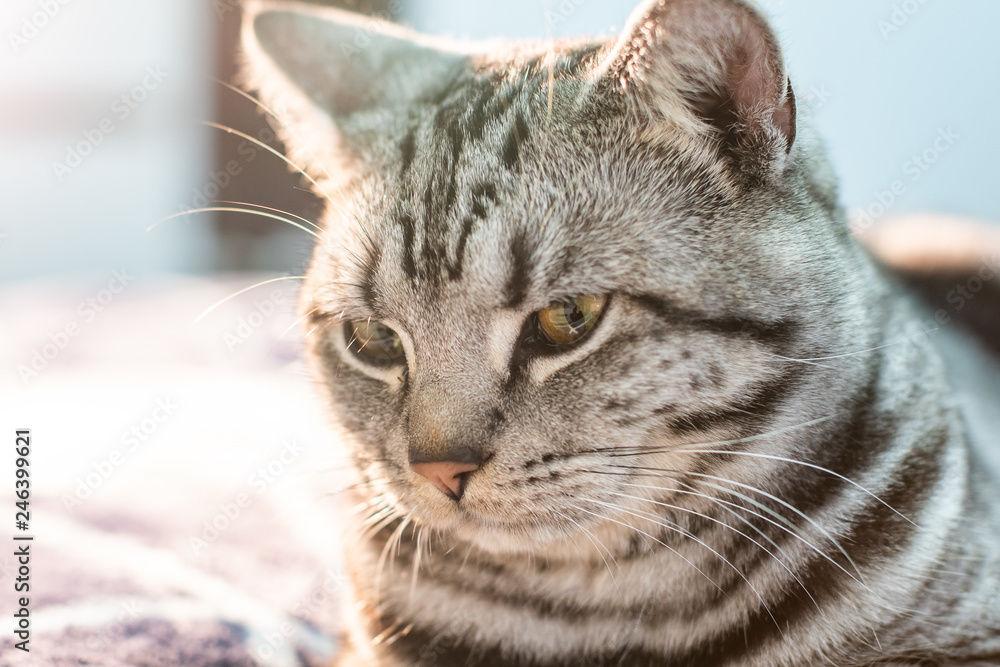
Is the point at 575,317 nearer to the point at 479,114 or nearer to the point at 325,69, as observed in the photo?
the point at 479,114

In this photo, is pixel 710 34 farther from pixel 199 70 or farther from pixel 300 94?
pixel 199 70

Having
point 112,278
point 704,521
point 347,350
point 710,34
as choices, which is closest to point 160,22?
point 112,278

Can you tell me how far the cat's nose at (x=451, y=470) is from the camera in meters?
0.74

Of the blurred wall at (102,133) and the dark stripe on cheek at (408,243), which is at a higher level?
the blurred wall at (102,133)

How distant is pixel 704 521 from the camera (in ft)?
2.70

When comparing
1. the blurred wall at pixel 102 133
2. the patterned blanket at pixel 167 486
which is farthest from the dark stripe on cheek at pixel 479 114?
the blurred wall at pixel 102 133

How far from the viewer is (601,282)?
2.48 feet

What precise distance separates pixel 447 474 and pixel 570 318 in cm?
22

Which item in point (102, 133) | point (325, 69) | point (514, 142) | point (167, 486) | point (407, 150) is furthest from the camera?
point (102, 133)

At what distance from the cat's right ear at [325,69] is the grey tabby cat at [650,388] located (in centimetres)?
19

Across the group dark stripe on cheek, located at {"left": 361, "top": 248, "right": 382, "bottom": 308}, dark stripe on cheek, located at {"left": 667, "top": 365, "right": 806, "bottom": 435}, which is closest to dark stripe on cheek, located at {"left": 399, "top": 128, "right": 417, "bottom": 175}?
dark stripe on cheek, located at {"left": 361, "top": 248, "right": 382, "bottom": 308}

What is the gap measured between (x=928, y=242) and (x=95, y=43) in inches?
108

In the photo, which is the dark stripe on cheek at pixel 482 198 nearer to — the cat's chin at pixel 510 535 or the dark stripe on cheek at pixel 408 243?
the dark stripe on cheek at pixel 408 243

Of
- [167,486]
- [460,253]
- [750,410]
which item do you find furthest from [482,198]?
[167,486]
